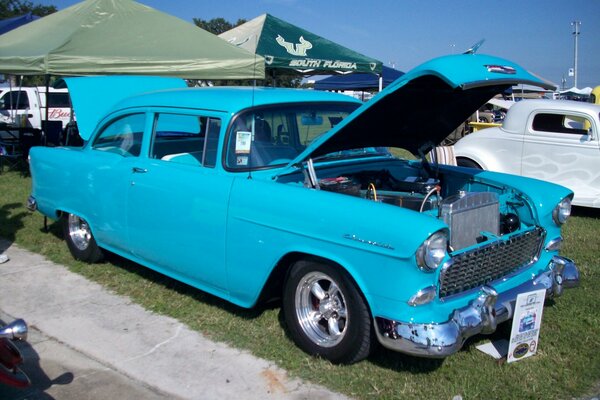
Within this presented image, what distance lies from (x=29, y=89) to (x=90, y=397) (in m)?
14.6

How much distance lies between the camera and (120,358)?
3535 mm

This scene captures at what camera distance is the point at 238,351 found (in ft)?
11.8

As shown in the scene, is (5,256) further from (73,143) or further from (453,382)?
(73,143)

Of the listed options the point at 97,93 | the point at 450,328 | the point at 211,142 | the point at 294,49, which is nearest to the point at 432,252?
the point at 450,328

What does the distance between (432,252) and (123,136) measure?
296 centimetres

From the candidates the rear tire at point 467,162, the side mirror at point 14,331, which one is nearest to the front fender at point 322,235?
the side mirror at point 14,331

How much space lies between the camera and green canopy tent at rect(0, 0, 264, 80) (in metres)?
8.68

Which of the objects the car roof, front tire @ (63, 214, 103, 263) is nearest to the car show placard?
the car roof

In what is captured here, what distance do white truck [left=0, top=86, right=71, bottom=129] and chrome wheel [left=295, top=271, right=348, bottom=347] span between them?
504 inches

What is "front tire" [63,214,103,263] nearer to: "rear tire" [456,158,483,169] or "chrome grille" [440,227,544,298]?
"chrome grille" [440,227,544,298]

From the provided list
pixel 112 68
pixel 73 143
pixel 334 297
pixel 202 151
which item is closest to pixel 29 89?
pixel 73 143

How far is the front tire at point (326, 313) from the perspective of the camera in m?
3.09

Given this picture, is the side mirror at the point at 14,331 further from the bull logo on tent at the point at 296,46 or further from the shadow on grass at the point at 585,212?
the bull logo on tent at the point at 296,46

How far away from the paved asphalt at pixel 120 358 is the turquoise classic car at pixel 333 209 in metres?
0.37
